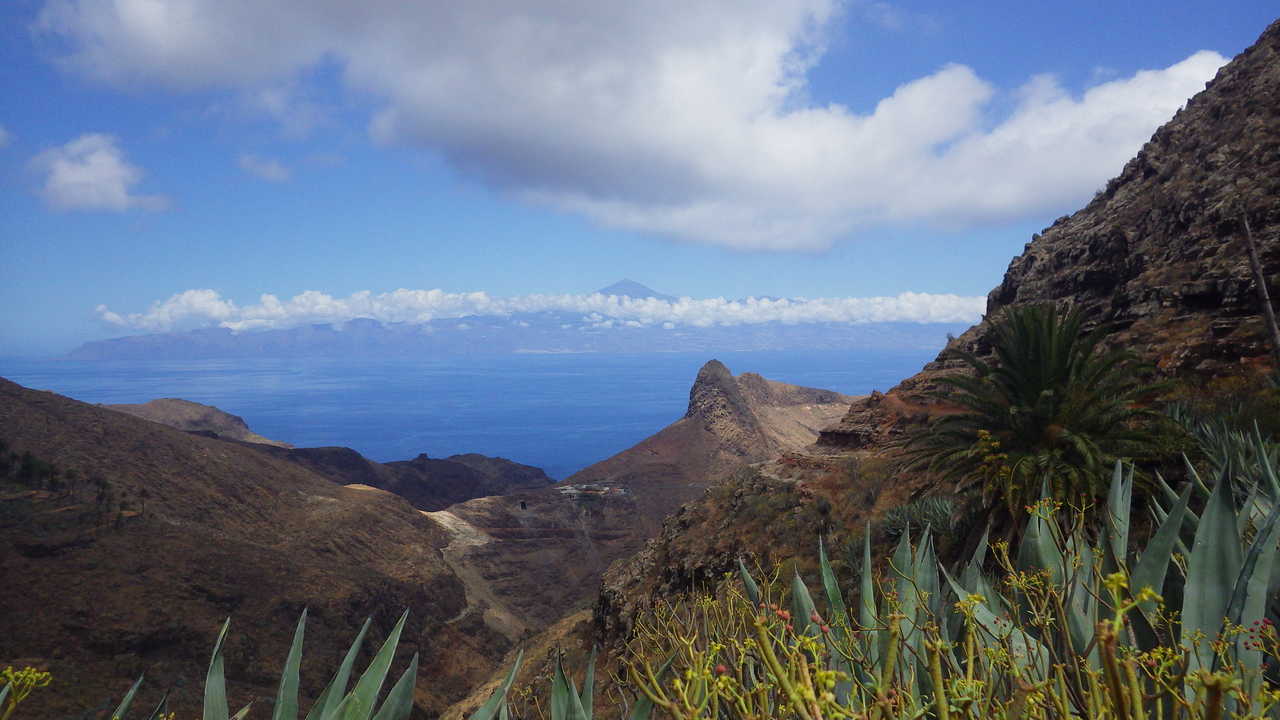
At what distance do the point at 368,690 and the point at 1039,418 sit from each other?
7.03 meters

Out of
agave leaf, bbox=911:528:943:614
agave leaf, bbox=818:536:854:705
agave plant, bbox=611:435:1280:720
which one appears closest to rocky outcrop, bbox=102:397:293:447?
agave leaf, bbox=818:536:854:705

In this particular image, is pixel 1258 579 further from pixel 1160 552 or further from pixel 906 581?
pixel 906 581

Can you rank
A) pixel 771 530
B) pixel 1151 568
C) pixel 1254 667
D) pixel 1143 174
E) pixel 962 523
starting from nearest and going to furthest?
pixel 1254 667 → pixel 1151 568 → pixel 962 523 → pixel 771 530 → pixel 1143 174

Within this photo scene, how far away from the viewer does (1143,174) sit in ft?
70.0

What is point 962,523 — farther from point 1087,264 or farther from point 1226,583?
point 1087,264

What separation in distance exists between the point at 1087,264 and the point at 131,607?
101 feet

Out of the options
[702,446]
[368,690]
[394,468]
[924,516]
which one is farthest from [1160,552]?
[394,468]

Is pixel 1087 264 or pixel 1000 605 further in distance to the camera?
pixel 1087 264

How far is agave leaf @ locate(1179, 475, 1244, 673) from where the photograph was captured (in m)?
2.17

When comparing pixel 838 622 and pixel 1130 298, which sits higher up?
pixel 1130 298

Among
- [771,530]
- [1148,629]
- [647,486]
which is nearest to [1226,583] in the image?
[1148,629]

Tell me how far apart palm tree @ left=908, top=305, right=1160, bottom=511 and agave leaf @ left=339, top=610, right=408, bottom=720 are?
575 cm

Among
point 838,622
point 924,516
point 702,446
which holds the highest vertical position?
point 838,622

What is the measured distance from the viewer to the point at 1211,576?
2.20m
